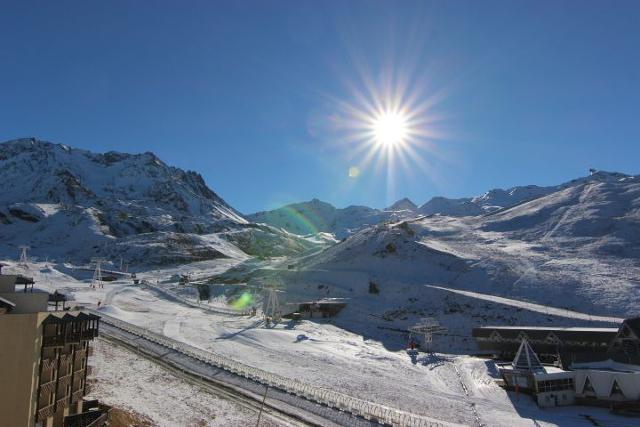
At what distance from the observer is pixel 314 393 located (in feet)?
127

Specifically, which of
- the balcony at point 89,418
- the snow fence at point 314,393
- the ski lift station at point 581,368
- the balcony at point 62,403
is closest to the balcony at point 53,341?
the balcony at point 62,403

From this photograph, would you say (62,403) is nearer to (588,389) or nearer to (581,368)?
(588,389)

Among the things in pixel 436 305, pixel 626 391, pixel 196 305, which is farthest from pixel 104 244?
pixel 626 391

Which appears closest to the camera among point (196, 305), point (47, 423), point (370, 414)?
point (47, 423)

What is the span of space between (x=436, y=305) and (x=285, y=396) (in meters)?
49.3

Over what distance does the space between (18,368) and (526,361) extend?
1717 inches

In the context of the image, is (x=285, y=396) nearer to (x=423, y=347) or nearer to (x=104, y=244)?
(x=423, y=347)

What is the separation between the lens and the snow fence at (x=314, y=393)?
33906 mm

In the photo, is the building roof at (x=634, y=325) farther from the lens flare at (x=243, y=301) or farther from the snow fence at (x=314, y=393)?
the lens flare at (x=243, y=301)

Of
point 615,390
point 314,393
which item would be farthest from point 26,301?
point 615,390

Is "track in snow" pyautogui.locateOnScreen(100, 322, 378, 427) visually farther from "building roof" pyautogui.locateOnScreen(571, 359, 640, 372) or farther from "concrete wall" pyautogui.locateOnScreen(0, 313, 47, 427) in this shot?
"building roof" pyautogui.locateOnScreen(571, 359, 640, 372)

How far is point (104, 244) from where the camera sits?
196 meters

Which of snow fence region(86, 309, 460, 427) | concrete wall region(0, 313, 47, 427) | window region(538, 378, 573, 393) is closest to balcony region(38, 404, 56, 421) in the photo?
concrete wall region(0, 313, 47, 427)

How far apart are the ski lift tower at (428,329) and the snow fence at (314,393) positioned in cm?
3007
